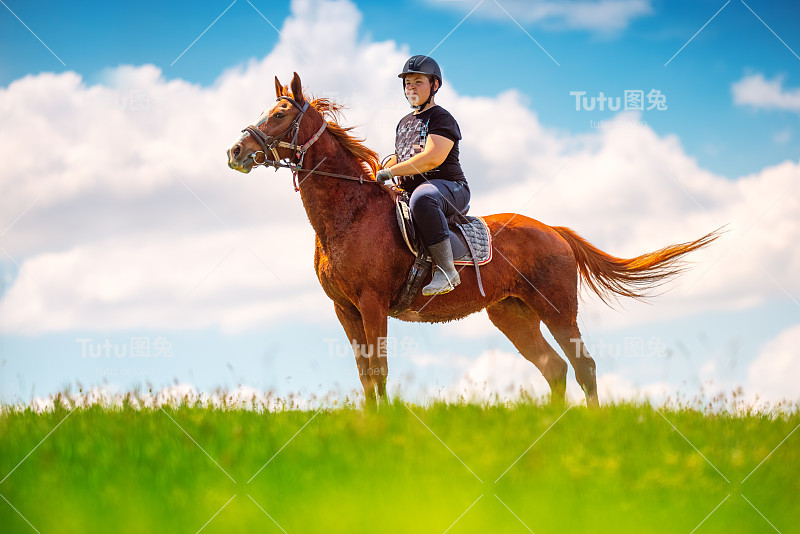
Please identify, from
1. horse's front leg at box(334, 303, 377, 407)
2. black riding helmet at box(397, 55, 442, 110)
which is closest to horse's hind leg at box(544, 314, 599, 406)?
horse's front leg at box(334, 303, 377, 407)

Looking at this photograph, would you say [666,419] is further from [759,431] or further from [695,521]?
[695,521]

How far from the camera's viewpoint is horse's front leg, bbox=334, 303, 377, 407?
21.5 feet

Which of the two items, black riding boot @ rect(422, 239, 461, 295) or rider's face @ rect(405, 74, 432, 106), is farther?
rider's face @ rect(405, 74, 432, 106)

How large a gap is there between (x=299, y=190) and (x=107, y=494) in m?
3.28

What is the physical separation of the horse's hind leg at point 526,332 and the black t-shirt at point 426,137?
1632 millimetres

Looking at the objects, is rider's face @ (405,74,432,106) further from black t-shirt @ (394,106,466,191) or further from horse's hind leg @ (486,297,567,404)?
horse's hind leg @ (486,297,567,404)

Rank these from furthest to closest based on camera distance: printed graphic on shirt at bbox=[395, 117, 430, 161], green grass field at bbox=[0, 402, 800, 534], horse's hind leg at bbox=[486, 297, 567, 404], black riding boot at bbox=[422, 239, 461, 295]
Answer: horse's hind leg at bbox=[486, 297, 567, 404], printed graphic on shirt at bbox=[395, 117, 430, 161], black riding boot at bbox=[422, 239, 461, 295], green grass field at bbox=[0, 402, 800, 534]

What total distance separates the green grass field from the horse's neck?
167cm

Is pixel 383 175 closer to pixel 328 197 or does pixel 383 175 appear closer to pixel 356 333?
pixel 328 197

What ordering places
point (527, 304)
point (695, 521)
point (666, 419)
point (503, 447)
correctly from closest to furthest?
point (695, 521) < point (503, 447) < point (666, 419) < point (527, 304)

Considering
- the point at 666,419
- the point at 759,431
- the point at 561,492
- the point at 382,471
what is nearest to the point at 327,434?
the point at 382,471

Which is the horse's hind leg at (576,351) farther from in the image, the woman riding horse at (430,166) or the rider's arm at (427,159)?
the rider's arm at (427,159)

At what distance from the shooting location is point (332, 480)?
430cm

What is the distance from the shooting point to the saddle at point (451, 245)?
21.7 ft
